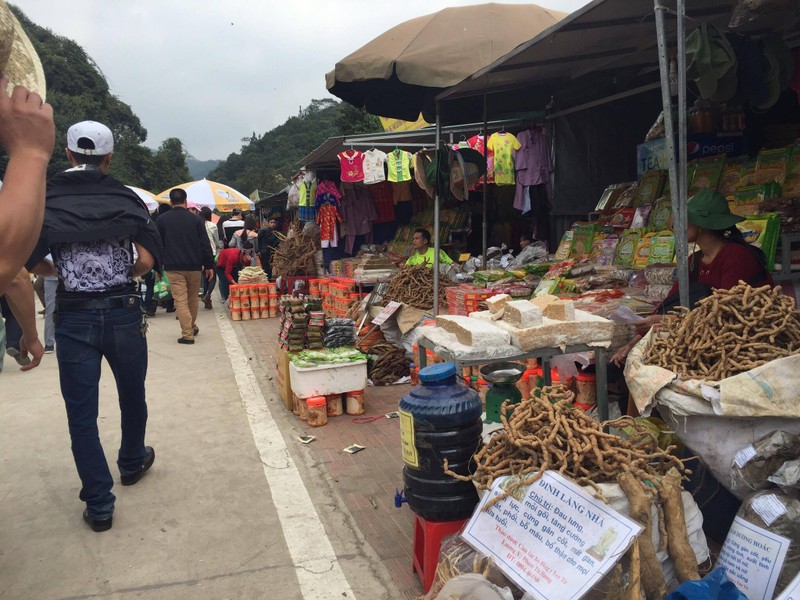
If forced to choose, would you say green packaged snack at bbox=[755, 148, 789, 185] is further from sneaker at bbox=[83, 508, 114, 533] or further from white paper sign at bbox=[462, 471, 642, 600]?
sneaker at bbox=[83, 508, 114, 533]

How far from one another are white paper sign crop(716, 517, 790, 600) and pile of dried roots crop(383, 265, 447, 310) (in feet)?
15.7

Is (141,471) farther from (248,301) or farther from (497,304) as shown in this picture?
(248,301)

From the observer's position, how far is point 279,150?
5816 cm

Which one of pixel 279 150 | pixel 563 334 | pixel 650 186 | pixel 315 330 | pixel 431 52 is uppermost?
pixel 279 150

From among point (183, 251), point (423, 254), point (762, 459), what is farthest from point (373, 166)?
point (762, 459)

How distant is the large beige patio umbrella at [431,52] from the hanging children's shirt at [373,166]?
321 cm

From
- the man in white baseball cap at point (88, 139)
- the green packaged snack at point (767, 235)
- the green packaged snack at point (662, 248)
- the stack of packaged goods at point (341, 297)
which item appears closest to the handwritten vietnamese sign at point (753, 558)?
the green packaged snack at point (767, 235)

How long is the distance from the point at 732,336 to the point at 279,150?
A: 5864 cm

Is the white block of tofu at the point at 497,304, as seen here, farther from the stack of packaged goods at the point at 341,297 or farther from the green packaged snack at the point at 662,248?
the stack of packaged goods at the point at 341,297

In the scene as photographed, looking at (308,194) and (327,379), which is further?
(308,194)

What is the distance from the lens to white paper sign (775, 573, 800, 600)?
207 cm

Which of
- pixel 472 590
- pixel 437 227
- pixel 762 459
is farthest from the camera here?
pixel 437 227

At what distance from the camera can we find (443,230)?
1059 cm

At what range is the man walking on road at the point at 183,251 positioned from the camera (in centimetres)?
910
